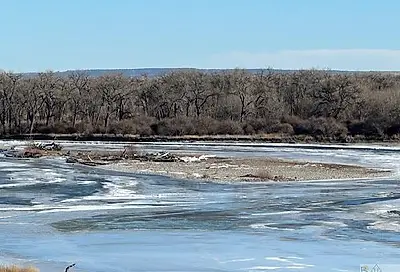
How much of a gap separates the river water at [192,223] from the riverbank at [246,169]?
2746 millimetres

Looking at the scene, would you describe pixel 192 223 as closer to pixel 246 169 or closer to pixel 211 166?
pixel 246 169

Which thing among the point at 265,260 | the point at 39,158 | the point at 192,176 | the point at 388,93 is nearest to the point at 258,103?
the point at 388,93

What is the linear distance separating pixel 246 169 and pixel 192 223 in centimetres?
2727

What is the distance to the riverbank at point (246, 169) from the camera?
51.8 metres

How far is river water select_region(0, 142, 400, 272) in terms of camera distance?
891 inches

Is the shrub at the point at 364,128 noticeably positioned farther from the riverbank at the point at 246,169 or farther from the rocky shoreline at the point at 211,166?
the riverbank at the point at 246,169

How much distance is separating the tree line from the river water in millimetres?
51967

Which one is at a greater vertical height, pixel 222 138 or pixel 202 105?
pixel 202 105

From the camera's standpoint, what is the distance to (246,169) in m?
57.2

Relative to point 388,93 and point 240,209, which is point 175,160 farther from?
point 388,93

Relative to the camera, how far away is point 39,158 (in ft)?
229

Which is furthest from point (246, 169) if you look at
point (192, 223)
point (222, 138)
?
point (222, 138)

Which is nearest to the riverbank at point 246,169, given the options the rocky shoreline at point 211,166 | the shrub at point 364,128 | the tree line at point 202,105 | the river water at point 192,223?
the rocky shoreline at point 211,166

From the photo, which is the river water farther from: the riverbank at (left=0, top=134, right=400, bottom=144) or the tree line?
the tree line
